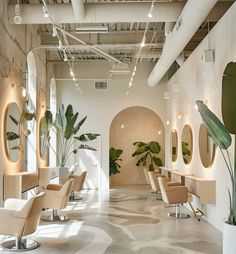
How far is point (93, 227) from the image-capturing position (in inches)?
278

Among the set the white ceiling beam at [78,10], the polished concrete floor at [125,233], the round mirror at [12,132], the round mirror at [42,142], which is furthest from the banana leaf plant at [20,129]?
the white ceiling beam at [78,10]

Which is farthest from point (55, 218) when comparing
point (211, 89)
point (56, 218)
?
point (211, 89)

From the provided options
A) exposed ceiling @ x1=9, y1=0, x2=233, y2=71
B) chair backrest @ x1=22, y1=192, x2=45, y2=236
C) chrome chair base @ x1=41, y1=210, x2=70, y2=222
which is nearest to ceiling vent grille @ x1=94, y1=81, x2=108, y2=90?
exposed ceiling @ x1=9, y1=0, x2=233, y2=71

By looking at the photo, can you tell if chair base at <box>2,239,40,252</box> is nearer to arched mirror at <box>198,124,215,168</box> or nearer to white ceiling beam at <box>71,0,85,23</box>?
arched mirror at <box>198,124,215,168</box>

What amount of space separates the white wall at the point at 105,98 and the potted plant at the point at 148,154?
1.37m

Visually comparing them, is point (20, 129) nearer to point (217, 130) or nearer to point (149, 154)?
point (217, 130)

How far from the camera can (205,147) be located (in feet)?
26.3

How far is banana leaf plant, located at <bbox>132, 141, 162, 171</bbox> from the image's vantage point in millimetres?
14469

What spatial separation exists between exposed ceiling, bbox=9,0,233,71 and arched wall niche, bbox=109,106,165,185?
301 cm

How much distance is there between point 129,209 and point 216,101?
3511mm

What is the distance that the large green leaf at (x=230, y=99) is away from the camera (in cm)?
430

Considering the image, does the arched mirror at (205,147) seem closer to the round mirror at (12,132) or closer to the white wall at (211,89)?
the white wall at (211,89)

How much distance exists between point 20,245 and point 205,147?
424 cm

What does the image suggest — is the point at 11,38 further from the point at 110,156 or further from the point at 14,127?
the point at 110,156
